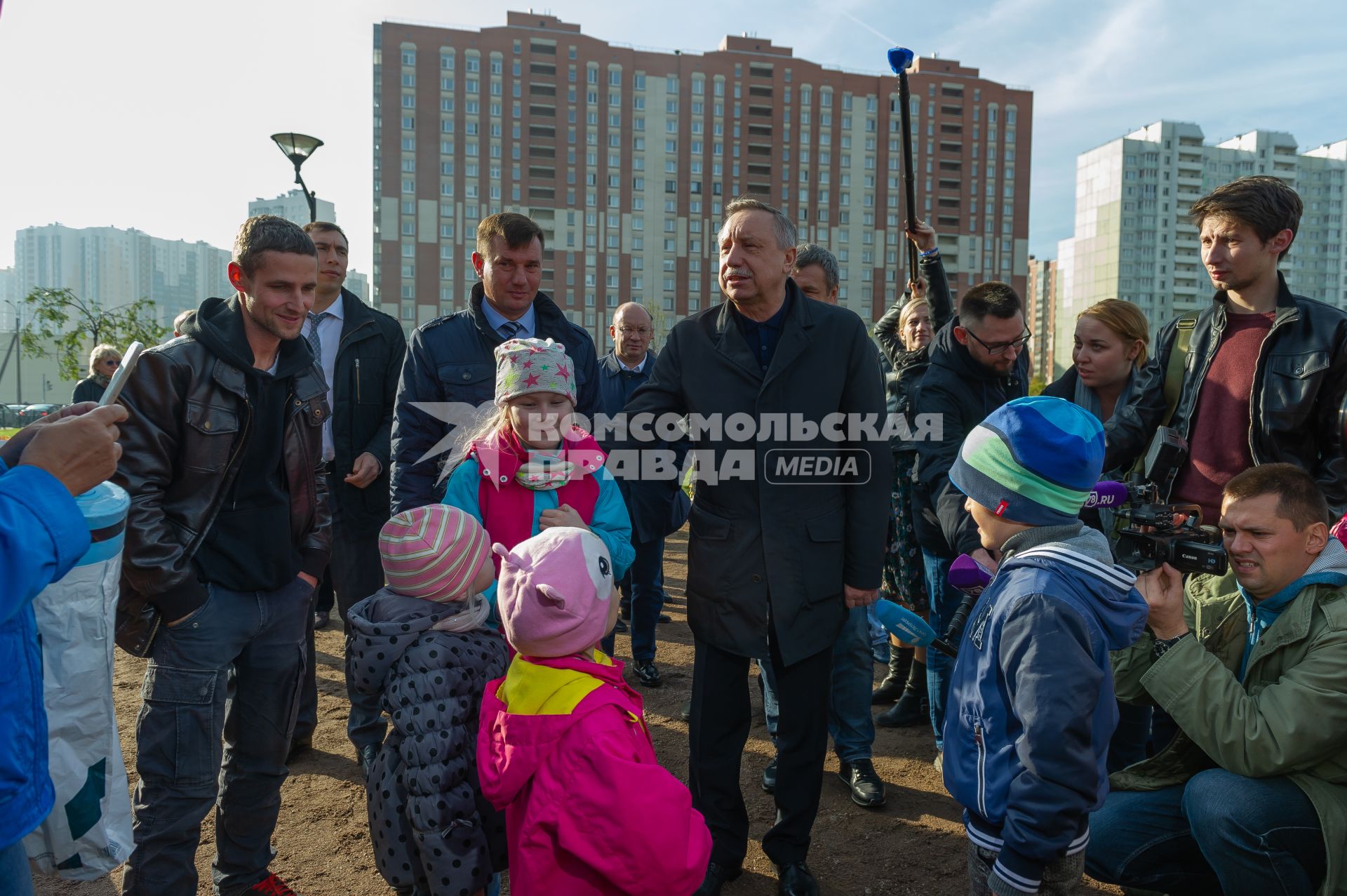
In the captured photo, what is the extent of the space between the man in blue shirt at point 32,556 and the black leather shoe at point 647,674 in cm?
357

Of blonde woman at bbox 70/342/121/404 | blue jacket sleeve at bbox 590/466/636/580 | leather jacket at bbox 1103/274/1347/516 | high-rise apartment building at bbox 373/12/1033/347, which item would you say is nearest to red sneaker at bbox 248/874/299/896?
blue jacket sleeve at bbox 590/466/636/580

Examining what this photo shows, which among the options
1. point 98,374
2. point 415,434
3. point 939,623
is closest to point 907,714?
point 939,623

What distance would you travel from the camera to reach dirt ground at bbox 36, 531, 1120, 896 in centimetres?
288

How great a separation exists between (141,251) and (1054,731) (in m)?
117

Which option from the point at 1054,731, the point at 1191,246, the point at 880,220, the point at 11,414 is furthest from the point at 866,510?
the point at 1191,246

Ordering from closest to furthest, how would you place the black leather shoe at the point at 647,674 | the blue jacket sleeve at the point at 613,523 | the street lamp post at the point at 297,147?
1. the blue jacket sleeve at the point at 613,523
2. the black leather shoe at the point at 647,674
3. the street lamp post at the point at 297,147

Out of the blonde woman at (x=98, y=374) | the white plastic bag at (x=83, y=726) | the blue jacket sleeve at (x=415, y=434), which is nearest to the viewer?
the white plastic bag at (x=83, y=726)

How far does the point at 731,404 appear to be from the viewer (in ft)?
9.43

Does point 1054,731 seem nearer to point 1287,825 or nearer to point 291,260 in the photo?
point 1287,825

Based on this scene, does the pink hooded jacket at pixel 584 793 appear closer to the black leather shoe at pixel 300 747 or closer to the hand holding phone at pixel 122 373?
the hand holding phone at pixel 122 373

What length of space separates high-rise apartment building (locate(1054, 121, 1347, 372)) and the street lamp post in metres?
89.1

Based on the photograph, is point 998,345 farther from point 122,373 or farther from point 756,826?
point 122,373

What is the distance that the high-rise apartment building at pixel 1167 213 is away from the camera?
8931 centimetres

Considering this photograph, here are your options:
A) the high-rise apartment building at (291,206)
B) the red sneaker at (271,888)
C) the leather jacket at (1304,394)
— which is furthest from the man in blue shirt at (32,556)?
the high-rise apartment building at (291,206)
